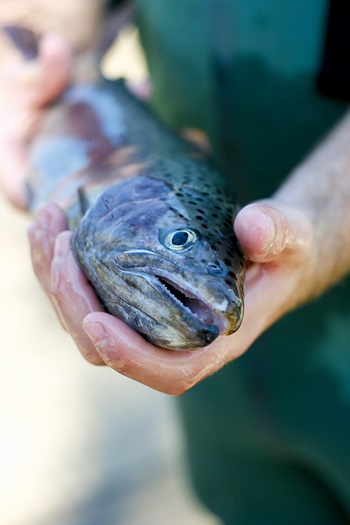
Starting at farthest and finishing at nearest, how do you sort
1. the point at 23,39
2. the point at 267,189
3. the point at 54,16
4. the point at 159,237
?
the point at 54,16 < the point at 23,39 < the point at 267,189 < the point at 159,237

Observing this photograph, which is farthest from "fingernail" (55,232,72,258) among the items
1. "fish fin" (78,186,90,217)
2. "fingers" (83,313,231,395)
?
"fingers" (83,313,231,395)

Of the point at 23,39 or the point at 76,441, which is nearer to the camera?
the point at 23,39

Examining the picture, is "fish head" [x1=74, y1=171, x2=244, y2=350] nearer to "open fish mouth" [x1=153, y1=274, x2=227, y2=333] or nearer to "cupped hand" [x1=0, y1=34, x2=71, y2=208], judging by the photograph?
"open fish mouth" [x1=153, y1=274, x2=227, y2=333]

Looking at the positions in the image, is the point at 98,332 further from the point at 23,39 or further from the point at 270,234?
the point at 23,39

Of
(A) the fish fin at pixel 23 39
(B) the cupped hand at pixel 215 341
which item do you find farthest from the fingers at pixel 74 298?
(A) the fish fin at pixel 23 39

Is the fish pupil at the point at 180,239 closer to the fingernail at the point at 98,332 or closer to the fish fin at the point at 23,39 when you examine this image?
the fingernail at the point at 98,332

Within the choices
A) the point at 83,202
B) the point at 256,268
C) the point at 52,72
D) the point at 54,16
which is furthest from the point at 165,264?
the point at 54,16
